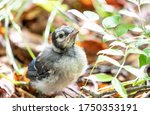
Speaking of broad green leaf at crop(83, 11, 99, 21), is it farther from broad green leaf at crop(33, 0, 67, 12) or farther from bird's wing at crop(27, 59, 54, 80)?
broad green leaf at crop(33, 0, 67, 12)

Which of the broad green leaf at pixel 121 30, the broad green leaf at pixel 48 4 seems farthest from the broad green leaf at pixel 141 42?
the broad green leaf at pixel 48 4

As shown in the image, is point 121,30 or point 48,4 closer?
point 121,30

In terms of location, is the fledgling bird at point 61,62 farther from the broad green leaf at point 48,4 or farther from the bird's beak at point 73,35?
the broad green leaf at point 48,4

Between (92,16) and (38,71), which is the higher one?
(92,16)

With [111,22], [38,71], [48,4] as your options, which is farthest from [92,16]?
[48,4]

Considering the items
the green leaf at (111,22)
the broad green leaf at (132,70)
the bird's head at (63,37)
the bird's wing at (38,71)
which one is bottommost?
the bird's wing at (38,71)

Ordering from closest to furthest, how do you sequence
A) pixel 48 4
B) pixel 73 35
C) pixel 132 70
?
pixel 132 70 → pixel 73 35 → pixel 48 4

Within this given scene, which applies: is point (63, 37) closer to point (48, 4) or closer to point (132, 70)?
point (132, 70)

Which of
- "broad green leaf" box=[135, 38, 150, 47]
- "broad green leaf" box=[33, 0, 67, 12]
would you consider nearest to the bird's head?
"broad green leaf" box=[135, 38, 150, 47]

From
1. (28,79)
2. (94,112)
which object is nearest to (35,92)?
(28,79)
